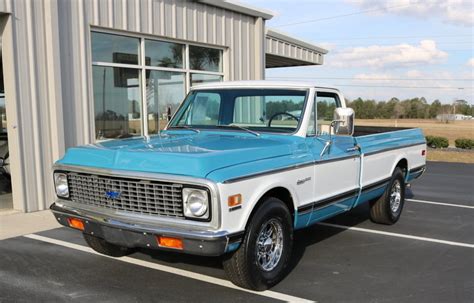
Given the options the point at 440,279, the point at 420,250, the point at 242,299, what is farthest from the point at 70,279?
the point at 420,250

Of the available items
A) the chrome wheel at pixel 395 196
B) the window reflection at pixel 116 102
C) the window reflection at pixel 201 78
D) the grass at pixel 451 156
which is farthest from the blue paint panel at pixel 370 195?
the grass at pixel 451 156

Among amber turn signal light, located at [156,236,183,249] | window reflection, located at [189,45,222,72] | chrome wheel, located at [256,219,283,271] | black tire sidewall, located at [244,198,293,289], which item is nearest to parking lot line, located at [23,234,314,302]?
black tire sidewall, located at [244,198,293,289]

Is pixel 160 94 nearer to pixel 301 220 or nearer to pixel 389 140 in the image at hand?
pixel 389 140

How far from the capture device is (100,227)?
4098 millimetres

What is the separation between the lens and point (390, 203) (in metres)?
6.94

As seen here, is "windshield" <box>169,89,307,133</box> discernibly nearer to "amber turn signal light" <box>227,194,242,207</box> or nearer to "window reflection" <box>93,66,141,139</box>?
"amber turn signal light" <box>227,194,242,207</box>

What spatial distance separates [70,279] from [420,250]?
397 centimetres

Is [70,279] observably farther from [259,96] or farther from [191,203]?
[259,96]

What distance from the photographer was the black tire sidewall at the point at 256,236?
4020 millimetres

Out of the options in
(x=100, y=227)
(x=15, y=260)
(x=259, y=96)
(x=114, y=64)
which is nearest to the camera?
(x=100, y=227)

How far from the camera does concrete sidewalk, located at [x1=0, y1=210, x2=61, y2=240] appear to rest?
6.36m

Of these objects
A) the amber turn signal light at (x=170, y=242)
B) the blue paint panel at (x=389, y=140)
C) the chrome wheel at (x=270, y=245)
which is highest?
the blue paint panel at (x=389, y=140)

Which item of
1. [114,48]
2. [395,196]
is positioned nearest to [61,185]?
[395,196]

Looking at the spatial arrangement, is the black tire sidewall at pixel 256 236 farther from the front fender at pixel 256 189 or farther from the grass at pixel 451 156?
the grass at pixel 451 156
